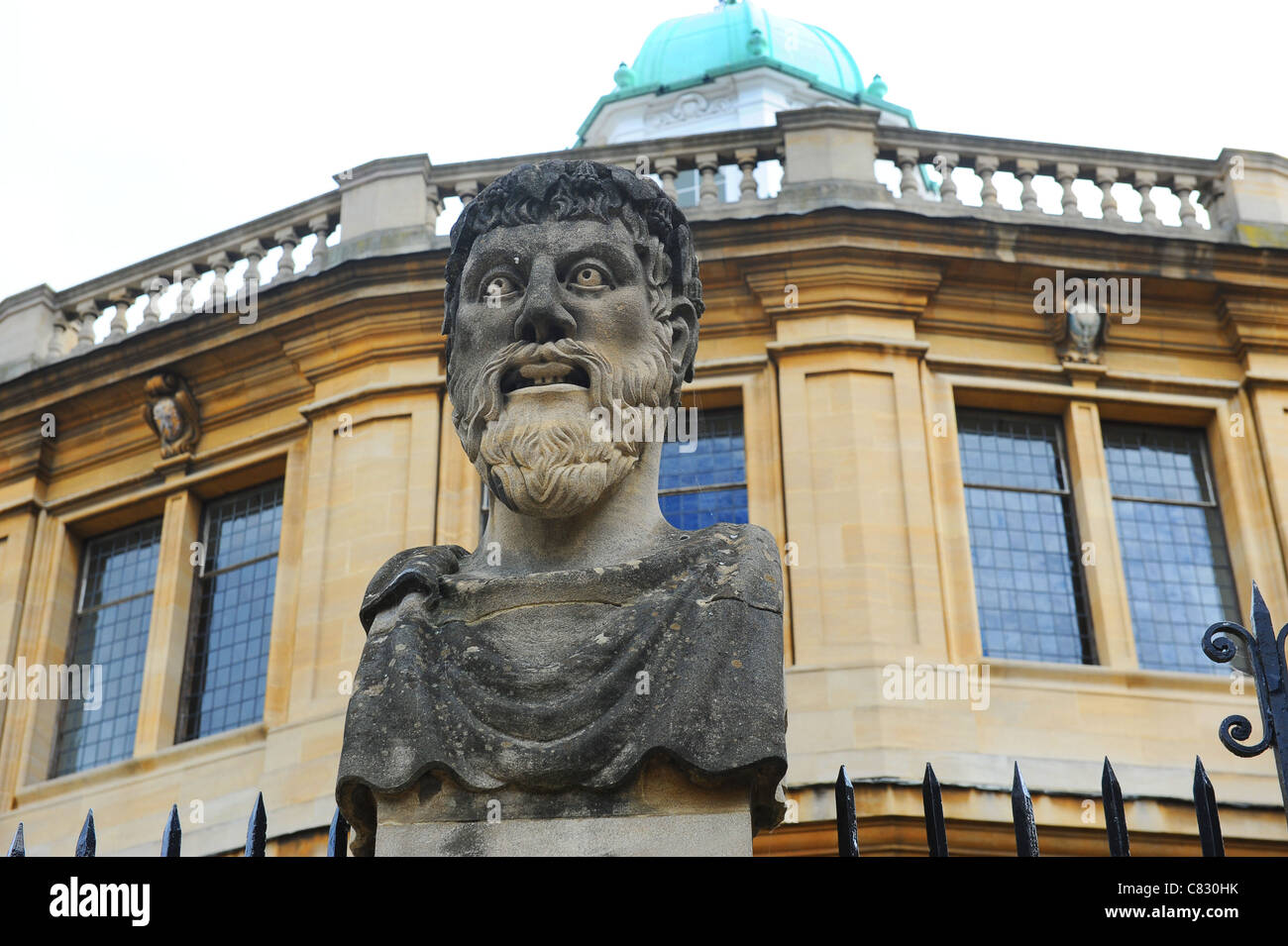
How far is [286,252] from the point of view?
20.5 meters

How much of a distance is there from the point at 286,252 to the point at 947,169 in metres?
7.41

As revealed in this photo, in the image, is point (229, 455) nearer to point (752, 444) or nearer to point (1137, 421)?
point (752, 444)

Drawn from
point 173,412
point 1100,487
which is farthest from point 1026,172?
point 173,412

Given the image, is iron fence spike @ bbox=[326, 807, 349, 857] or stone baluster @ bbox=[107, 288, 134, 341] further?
stone baluster @ bbox=[107, 288, 134, 341]

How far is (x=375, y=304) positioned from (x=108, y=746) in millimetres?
5667

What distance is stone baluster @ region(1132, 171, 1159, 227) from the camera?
19.7 metres

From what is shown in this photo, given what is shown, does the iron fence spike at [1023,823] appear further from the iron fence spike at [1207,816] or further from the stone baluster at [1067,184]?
the stone baluster at [1067,184]

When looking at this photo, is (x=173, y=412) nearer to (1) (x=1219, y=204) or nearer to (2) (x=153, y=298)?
(2) (x=153, y=298)

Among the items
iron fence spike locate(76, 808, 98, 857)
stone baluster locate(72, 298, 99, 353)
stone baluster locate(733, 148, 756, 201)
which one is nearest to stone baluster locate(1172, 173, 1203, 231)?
stone baluster locate(733, 148, 756, 201)

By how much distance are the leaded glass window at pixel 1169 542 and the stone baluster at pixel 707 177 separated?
15.9 ft

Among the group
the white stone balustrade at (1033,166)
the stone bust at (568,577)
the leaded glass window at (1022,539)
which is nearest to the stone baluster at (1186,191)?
the white stone balustrade at (1033,166)

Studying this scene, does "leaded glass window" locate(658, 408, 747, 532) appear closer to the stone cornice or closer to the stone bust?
the stone cornice

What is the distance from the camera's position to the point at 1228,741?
495cm

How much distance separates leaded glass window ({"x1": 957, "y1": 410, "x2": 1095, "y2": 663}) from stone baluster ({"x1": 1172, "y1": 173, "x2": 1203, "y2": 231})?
9.13ft
